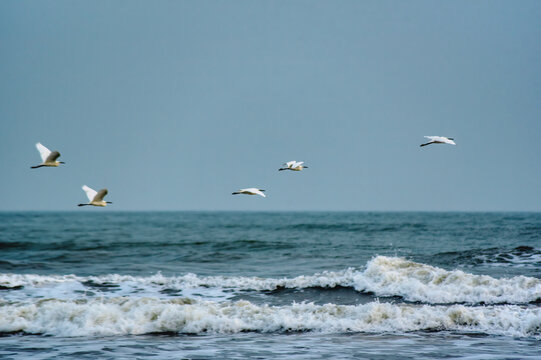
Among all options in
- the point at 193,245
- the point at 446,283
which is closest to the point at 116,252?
the point at 193,245

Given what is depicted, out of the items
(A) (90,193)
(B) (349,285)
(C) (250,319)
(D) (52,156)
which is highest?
(D) (52,156)

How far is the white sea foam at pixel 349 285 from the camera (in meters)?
14.4

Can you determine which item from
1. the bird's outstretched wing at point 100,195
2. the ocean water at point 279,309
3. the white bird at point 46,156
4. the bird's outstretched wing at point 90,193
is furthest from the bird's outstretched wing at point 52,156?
the ocean water at point 279,309

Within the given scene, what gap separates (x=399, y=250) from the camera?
1020 inches

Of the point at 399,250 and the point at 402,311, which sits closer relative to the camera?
the point at 402,311

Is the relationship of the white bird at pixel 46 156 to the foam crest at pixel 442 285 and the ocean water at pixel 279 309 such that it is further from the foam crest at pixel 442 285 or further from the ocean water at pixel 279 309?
the foam crest at pixel 442 285

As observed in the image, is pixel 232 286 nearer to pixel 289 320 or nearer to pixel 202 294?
pixel 202 294

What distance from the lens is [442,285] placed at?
15195 millimetres

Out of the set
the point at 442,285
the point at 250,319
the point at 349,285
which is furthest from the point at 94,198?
the point at 442,285

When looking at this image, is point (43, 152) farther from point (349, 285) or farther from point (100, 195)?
point (349, 285)

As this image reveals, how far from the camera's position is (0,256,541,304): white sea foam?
47.3 feet

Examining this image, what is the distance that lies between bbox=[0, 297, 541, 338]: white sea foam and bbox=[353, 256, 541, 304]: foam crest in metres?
1.62

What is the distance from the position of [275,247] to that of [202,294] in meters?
12.2

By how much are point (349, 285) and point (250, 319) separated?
4.73 metres
